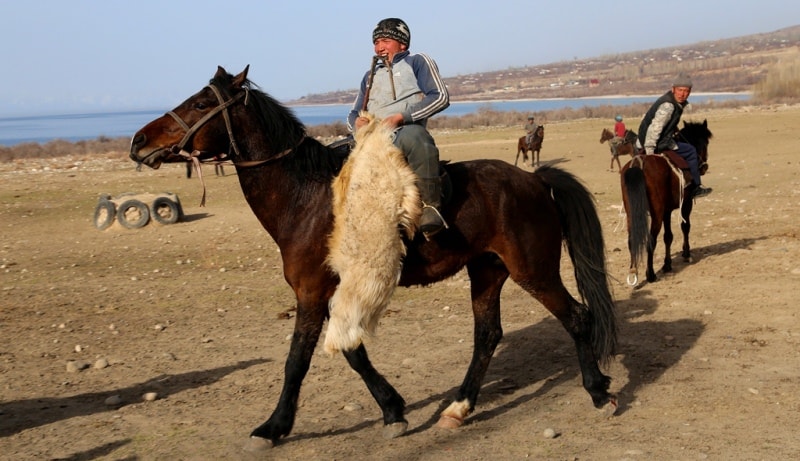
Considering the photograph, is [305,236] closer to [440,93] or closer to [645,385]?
[440,93]

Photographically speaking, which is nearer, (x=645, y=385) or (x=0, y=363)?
(x=645, y=385)

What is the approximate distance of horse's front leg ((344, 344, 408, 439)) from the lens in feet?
18.5

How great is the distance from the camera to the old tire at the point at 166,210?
53.0ft

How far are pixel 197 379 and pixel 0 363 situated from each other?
1960 mm

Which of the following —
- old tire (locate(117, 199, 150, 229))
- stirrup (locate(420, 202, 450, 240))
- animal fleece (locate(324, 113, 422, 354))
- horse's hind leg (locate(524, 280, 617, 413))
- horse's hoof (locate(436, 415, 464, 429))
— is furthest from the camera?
old tire (locate(117, 199, 150, 229))

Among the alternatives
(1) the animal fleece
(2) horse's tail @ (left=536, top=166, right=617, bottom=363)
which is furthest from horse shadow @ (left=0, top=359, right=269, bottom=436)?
(2) horse's tail @ (left=536, top=166, right=617, bottom=363)

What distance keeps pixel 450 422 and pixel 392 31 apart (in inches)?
106

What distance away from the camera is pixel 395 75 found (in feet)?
18.7

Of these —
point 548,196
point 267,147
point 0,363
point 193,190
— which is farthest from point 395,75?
point 193,190

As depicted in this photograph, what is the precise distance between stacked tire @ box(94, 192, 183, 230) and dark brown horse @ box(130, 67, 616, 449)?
1091cm

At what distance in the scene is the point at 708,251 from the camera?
460 inches

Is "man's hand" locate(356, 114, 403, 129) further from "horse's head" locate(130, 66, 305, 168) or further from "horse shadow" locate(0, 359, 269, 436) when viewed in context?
"horse shadow" locate(0, 359, 269, 436)

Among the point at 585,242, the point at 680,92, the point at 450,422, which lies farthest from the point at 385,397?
the point at 680,92

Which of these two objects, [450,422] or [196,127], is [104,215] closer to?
[196,127]
